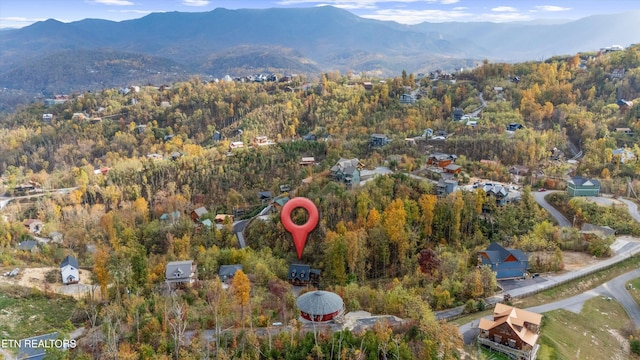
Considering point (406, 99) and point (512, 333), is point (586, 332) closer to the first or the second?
point (512, 333)

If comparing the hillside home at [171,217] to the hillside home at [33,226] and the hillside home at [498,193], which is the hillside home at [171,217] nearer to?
the hillside home at [33,226]

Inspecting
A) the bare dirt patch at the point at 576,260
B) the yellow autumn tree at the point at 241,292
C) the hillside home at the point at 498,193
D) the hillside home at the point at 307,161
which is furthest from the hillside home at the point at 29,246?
the bare dirt patch at the point at 576,260

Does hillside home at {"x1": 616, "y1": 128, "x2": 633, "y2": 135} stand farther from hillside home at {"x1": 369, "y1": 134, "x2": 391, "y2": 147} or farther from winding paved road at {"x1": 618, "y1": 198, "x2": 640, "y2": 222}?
hillside home at {"x1": 369, "y1": 134, "x2": 391, "y2": 147}

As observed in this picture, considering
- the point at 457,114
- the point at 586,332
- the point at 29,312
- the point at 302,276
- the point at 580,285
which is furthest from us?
the point at 457,114

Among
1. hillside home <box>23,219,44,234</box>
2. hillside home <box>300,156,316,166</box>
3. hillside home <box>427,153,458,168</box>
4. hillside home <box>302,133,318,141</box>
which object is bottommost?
hillside home <box>23,219,44,234</box>

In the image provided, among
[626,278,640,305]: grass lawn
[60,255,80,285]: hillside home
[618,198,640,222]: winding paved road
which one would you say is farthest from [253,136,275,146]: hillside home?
[626,278,640,305]: grass lawn

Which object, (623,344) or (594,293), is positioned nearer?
(623,344)

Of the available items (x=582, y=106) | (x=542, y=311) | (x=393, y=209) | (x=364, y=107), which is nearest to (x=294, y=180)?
(x=393, y=209)

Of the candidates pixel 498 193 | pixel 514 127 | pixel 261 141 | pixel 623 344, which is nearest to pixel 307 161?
pixel 261 141
